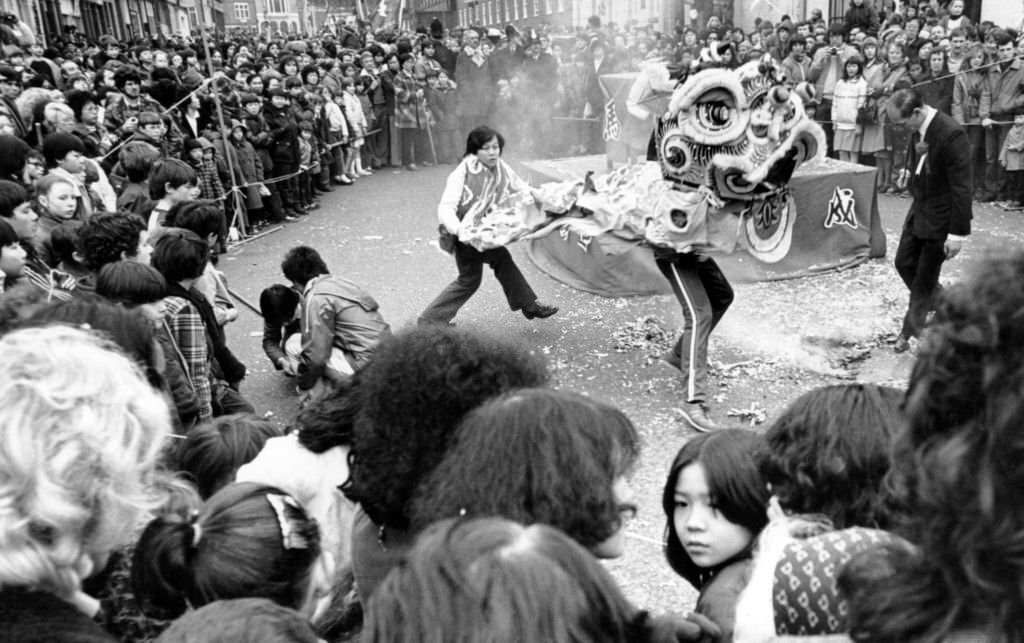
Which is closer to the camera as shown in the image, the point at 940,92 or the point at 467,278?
the point at 467,278

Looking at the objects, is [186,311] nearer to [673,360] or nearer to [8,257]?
[8,257]

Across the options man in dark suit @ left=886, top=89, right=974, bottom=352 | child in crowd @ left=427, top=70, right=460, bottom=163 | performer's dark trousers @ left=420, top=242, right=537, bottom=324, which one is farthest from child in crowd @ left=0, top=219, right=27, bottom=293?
child in crowd @ left=427, top=70, right=460, bottom=163

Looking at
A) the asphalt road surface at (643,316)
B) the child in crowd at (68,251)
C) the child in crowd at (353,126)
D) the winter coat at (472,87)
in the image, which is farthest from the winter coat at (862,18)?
the child in crowd at (68,251)

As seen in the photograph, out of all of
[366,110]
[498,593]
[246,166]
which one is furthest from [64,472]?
[366,110]

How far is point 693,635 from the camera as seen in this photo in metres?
1.45

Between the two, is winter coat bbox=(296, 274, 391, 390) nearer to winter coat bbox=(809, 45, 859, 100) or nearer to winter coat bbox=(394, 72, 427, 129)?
winter coat bbox=(809, 45, 859, 100)

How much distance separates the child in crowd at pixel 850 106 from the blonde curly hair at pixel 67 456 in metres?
11.3

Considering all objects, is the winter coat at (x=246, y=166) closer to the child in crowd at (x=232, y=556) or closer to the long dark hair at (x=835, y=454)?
the child in crowd at (x=232, y=556)

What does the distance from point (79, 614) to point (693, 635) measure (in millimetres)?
961

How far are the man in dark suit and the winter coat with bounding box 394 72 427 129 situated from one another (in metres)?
10.3

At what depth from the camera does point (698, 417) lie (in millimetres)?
4824

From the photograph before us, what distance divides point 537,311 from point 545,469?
5029 mm

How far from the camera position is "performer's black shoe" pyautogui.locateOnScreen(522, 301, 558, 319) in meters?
6.56

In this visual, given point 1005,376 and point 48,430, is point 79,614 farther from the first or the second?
point 1005,376
